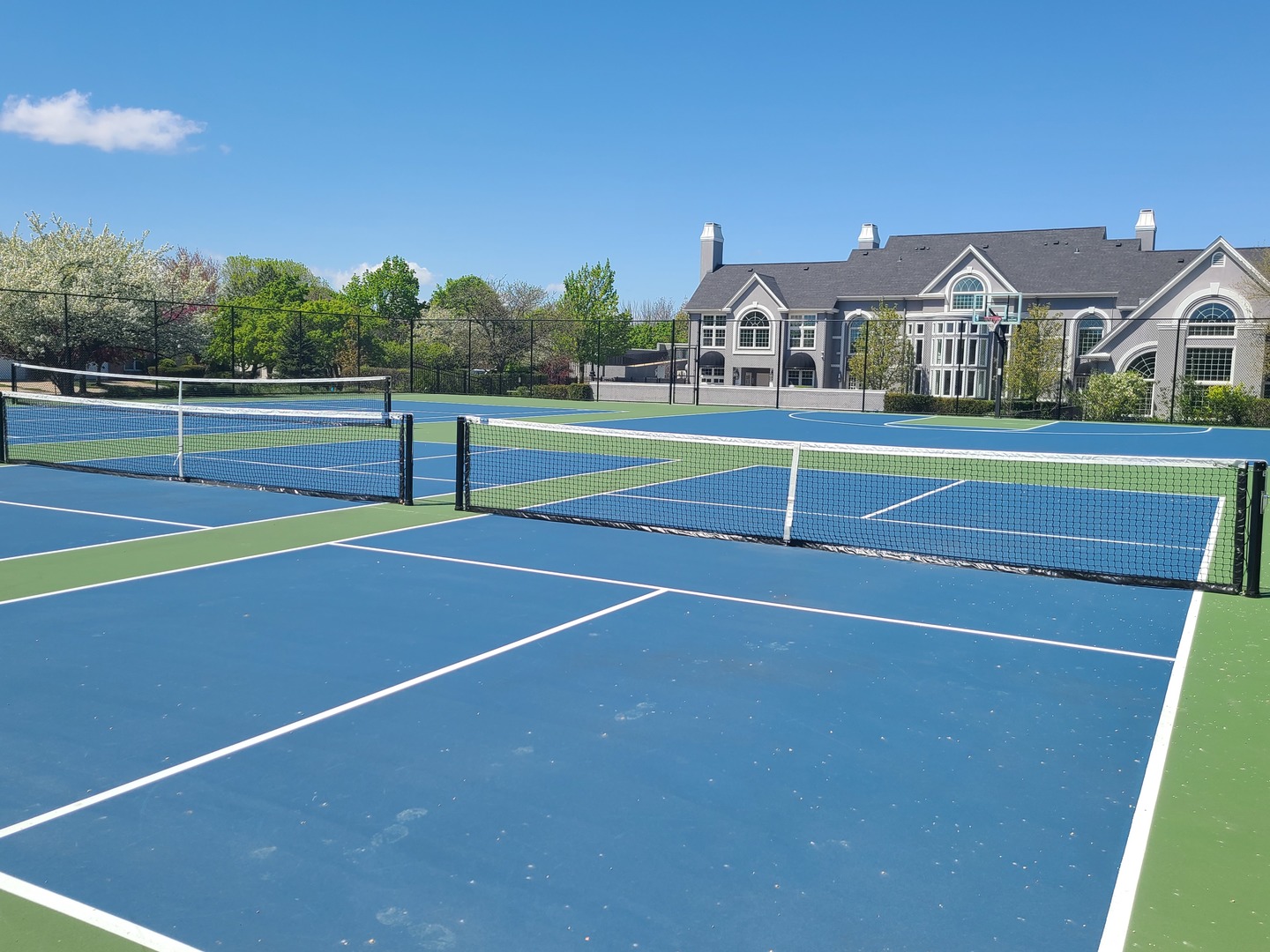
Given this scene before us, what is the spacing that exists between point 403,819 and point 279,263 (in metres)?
140

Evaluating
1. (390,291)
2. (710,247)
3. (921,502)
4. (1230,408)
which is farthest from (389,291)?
(921,502)

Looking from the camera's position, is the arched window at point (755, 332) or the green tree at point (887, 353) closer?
the green tree at point (887, 353)

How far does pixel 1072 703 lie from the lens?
677cm

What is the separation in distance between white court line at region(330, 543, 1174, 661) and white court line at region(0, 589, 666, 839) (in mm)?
1153

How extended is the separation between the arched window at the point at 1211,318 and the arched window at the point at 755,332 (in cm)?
2698

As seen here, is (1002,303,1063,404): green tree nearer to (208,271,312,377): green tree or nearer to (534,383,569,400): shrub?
(534,383,569,400): shrub

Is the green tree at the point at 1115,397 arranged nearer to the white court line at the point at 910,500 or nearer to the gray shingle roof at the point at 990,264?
the gray shingle roof at the point at 990,264

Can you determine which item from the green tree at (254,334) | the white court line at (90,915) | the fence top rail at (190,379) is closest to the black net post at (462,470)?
the fence top rail at (190,379)

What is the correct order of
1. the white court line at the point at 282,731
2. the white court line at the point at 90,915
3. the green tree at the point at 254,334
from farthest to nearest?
the green tree at the point at 254,334
the white court line at the point at 282,731
the white court line at the point at 90,915

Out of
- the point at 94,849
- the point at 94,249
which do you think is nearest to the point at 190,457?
the point at 94,849

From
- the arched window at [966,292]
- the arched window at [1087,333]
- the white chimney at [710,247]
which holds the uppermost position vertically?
the white chimney at [710,247]

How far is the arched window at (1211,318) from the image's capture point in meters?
52.7

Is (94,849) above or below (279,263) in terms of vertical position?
below

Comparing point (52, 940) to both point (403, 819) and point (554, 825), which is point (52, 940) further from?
point (554, 825)
